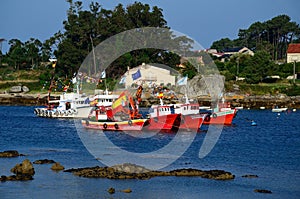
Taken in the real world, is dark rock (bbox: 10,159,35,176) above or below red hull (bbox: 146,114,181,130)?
below

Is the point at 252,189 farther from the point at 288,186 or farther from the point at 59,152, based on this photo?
the point at 59,152

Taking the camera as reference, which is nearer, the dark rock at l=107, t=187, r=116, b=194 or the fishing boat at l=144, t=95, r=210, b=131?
the dark rock at l=107, t=187, r=116, b=194

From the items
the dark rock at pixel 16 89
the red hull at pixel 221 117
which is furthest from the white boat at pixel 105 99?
the dark rock at pixel 16 89

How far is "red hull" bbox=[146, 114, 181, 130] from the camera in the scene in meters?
60.2

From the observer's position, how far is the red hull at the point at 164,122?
60.2m

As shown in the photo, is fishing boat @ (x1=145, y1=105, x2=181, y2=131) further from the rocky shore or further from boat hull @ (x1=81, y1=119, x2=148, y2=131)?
the rocky shore

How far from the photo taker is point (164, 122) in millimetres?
60625

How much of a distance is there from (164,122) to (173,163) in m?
19.9

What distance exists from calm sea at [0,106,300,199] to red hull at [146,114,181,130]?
2.34 meters

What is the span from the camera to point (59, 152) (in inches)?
1826

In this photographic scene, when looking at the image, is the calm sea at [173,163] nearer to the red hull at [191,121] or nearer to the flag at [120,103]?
the red hull at [191,121]

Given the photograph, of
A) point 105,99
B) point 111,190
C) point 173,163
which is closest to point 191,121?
point 105,99

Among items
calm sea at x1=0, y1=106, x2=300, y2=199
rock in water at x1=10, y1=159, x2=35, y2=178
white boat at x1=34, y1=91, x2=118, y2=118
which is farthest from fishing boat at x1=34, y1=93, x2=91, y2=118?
rock in water at x1=10, y1=159, x2=35, y2=178

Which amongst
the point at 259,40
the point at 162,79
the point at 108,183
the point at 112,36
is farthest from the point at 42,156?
the point at 259,40
